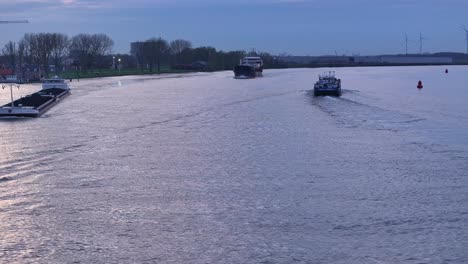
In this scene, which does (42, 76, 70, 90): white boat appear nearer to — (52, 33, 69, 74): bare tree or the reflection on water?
the reflection on water

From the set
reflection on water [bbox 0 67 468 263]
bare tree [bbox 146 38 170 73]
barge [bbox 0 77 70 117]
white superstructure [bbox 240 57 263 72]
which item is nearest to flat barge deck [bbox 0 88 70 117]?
barge [bbox 0 77 70 117]

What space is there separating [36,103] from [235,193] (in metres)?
28.1

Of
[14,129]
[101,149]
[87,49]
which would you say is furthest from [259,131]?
[87,49]

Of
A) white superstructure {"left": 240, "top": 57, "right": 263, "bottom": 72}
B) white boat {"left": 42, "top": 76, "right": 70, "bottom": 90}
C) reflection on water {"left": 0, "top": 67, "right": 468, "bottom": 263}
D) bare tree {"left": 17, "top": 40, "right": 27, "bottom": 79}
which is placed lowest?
reflection on water {"left": 0, "top": 67, "right": 468, "bottom": 263}

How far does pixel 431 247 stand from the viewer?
1002cm

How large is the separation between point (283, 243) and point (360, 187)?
14.8 feet

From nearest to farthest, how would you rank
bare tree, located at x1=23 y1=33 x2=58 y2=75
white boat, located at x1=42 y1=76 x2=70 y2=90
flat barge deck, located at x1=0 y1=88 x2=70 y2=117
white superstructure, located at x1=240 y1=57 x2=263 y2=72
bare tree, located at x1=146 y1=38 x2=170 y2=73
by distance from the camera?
flat barge deck, located at x1=0 y1=88 x2=70 y2=117 → white boat, located at x1=42 y1=76 x2=70 y2=90 → white superstructure, located at x1=240 y1=57 x2=263 y2=72 → bare tree, located at x1=23 y1=33 x2=58 y2=75 → bare tree, located at x1=146 y1=38 x2=170 y2=73

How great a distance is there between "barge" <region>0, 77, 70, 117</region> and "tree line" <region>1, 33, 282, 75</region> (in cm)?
4700

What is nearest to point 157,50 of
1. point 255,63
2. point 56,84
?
point 255,63

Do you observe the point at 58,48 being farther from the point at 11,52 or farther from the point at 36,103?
the point at 36,103

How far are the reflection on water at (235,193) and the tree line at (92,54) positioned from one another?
8504 centimetres

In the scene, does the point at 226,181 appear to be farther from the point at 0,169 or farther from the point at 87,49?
the point at 87,49

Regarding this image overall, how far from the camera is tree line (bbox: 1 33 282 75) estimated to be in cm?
11169

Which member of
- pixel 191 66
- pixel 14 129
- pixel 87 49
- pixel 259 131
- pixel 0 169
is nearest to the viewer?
pixel 0 169
